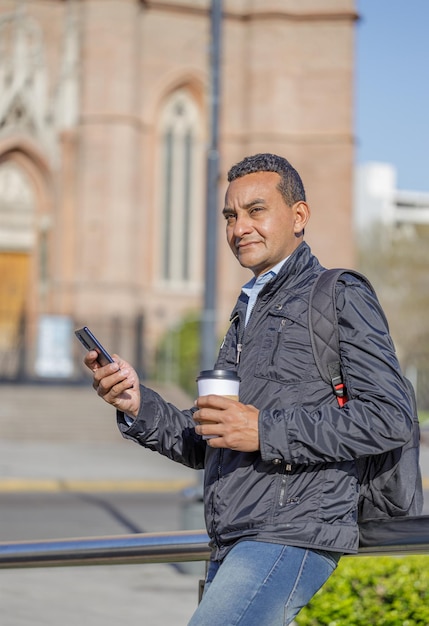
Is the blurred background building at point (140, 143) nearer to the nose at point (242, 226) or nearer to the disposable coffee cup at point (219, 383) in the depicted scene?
the nose at point (242, 226)

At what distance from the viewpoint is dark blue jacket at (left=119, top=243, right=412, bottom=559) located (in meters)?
2.69

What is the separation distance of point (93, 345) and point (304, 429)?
60 cm

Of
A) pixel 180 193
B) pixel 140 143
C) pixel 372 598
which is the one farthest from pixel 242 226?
pixel 180 193

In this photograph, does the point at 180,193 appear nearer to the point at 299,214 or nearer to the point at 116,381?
the point at 299,214

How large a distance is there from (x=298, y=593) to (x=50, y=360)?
23.5m

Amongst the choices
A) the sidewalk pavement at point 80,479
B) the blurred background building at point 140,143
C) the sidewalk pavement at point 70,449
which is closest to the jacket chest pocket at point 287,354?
the sidewalk pavement at point 80,479

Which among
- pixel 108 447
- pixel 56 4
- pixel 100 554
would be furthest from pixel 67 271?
pixel 100 554

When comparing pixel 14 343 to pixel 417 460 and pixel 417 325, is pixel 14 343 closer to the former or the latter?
pixel 417 325

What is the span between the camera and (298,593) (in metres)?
2.73

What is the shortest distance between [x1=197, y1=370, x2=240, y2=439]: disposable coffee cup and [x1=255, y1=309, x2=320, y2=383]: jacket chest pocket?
16 cm

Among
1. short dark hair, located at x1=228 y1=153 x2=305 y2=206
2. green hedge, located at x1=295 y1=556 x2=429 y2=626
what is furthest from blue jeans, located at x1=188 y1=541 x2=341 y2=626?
green hedge, located at x1=295 y1=556 x2=429 y2=626

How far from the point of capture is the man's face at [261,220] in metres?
3.04

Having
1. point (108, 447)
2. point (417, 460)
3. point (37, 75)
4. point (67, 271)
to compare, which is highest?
point (37, 75)

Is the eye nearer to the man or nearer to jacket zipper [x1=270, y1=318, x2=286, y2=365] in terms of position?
the man
